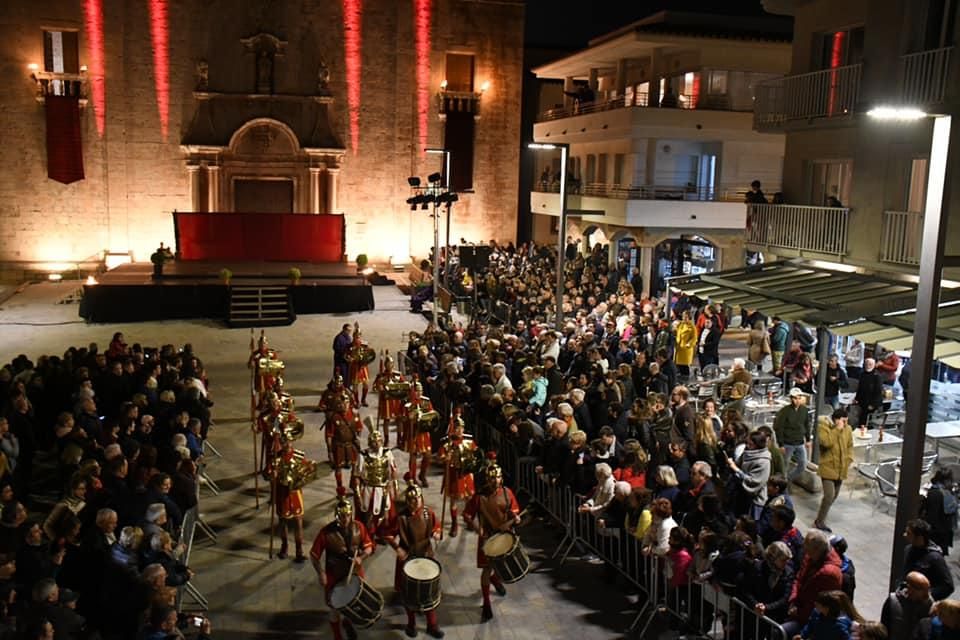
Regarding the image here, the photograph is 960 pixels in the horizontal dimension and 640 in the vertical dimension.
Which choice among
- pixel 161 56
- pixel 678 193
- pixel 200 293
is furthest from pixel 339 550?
pixel 161 56

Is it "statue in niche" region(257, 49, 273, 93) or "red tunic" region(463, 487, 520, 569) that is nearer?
"red tunic" region(463, 487, 520, 569)

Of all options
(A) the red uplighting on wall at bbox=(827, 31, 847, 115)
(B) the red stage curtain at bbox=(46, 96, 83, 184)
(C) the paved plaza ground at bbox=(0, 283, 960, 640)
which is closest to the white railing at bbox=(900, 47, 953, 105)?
(A) the red uplighting on wall at bbox=(827, 31, 847, 115)

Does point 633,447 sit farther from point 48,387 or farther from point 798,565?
point 48,387

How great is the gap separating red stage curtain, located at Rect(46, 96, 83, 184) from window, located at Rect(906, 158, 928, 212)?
98.4 ft

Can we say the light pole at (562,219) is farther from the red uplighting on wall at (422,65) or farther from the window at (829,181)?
the red uplighting on wall at (422,65)

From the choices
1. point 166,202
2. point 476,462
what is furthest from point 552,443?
point 166,202

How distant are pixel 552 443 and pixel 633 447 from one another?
4.30 feet

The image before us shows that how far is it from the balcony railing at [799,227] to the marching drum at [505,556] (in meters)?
11.9

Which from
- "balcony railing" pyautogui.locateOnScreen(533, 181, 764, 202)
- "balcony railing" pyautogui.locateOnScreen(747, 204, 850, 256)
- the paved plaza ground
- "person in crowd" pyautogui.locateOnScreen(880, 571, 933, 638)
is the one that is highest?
"balcony railing" pyautogui.locateOnScreen(533, 181, 764, 202)

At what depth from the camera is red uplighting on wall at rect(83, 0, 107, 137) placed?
34344mm

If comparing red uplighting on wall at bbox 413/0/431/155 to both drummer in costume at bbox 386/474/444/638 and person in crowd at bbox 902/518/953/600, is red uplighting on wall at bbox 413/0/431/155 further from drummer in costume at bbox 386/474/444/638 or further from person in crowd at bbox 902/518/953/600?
person in crowd at bbox 902/518/953/600

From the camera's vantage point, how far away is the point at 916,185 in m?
17.3

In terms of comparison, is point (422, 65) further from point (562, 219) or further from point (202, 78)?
point (562, 219)

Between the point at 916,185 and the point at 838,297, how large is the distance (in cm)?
346
